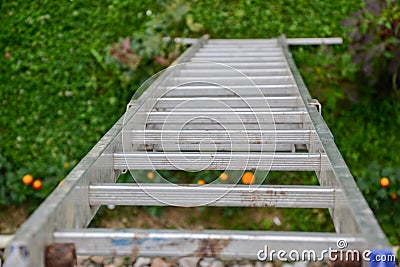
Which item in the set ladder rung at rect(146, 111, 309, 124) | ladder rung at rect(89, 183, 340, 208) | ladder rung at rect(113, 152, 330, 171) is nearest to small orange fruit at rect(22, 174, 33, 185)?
ladder rung at rect(146, 111, 309, 124)

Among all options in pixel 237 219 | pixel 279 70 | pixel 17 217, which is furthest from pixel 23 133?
pixel 279 70

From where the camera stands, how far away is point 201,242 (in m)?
1.12

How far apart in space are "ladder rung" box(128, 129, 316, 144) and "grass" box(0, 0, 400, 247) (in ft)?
5.17

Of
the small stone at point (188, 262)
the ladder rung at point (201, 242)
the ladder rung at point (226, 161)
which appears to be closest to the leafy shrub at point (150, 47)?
the small stone at point (188, 262)

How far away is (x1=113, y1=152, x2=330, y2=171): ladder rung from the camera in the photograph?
69.1 inches

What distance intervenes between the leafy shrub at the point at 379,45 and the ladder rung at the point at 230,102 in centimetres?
133

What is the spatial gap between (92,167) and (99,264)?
204 cm

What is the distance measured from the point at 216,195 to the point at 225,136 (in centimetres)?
62

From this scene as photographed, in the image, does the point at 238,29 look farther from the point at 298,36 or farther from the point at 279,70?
the point at 279,70

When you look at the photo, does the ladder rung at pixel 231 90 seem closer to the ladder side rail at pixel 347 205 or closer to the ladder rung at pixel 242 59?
the ladder rung at pixel 242 59

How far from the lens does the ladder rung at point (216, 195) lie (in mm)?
1441

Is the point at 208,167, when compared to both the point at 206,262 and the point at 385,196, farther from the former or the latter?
the point at 385,196

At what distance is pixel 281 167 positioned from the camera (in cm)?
177

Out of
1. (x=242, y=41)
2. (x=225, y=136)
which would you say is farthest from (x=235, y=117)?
(x=242, y=41)
